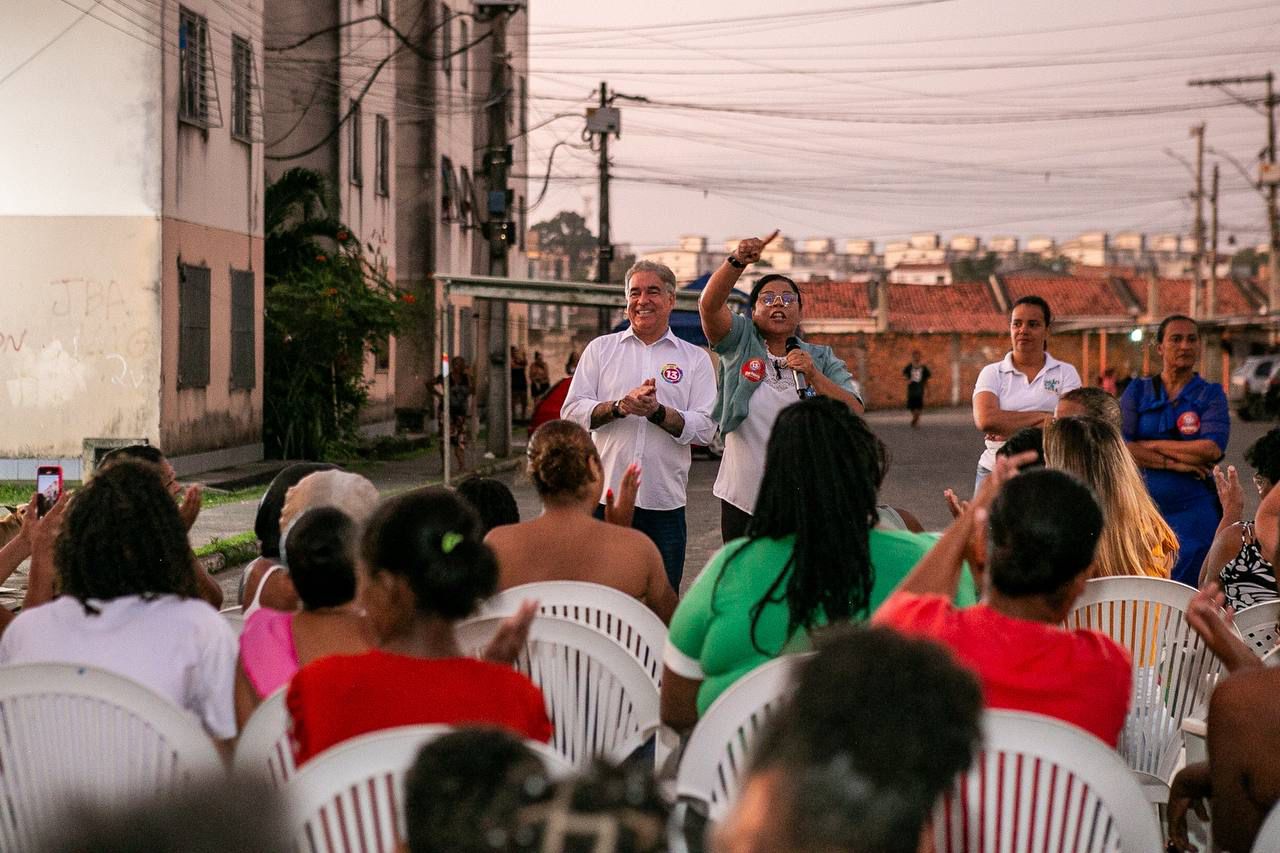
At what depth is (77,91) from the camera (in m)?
19.2

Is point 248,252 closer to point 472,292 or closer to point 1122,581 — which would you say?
point 472,292

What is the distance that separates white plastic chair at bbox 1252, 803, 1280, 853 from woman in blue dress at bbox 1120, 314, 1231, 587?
477 centimetres

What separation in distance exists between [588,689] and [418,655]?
1.03 m

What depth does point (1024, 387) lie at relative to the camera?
25.8 ft

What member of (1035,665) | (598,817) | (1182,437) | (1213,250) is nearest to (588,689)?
(1035,665)

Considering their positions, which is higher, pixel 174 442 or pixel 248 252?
pixel 248 252

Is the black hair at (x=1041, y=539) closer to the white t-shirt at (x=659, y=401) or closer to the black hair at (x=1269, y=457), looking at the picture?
the black hair at (x=1269, y=457)

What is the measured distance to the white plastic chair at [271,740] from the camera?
330 centimetres

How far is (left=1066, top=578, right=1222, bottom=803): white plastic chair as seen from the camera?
473cm

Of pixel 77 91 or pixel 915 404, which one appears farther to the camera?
pixel 915 404

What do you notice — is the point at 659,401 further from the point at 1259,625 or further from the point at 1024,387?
the point at 1259,625

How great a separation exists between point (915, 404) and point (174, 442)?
26.8 metres

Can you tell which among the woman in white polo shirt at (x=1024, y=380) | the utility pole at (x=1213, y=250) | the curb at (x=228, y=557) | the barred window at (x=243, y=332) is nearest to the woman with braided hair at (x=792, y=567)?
the woman in white polo shirt at (x=1024, y=380)

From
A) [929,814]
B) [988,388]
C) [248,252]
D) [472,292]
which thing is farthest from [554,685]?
[248,252]
